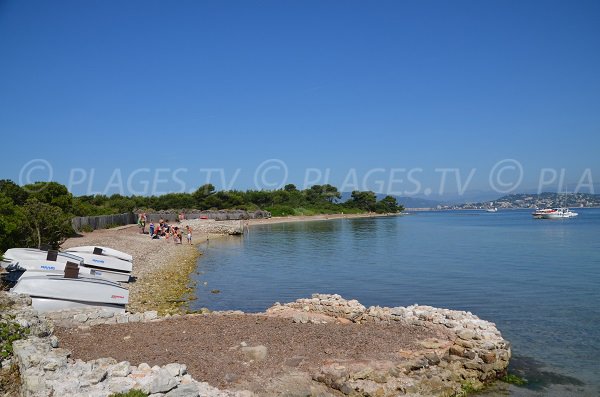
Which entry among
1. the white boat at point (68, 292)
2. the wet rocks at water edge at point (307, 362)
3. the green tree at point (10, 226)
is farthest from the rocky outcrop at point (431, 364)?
the green tree at point (10, 226)

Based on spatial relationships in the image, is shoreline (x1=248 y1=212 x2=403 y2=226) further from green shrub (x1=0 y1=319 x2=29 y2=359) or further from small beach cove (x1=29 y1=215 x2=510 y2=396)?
green shrub (x1=0 y1=319 x2=29 y2=359)

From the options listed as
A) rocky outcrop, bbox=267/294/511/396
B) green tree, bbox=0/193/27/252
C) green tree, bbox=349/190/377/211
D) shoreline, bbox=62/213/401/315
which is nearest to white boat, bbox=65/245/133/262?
shoreline, bbox=62/213/401/315

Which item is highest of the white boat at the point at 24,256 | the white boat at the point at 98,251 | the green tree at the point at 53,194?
the green tree at the point at 53,194

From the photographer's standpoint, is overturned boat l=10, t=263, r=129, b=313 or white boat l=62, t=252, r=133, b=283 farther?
white boat l=62, t=252, r=133, b=283

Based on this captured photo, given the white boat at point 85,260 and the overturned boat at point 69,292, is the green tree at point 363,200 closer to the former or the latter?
the white boat at point 85,260

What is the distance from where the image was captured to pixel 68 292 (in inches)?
516

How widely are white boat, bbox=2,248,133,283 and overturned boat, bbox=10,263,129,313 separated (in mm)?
1511

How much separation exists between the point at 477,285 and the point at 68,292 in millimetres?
18208

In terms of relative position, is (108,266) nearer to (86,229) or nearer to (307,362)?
(307,362)

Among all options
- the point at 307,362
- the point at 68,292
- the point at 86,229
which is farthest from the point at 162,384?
the point at 86,229

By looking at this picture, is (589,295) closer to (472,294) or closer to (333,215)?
(472,294)

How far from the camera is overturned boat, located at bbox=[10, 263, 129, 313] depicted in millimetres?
12531

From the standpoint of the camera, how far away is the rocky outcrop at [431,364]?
912 cm

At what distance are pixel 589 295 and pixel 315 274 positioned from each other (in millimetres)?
13908
